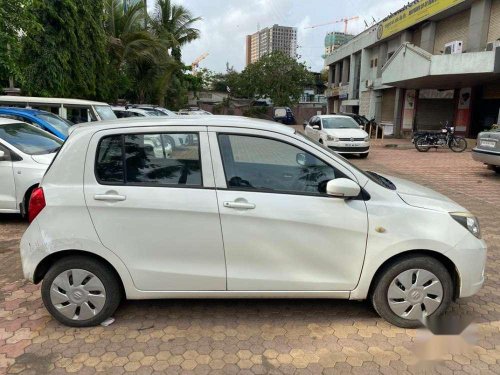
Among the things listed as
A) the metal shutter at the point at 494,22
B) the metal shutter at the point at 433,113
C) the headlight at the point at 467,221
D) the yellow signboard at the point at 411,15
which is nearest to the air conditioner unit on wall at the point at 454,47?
the metal shutter at the point at 494,22

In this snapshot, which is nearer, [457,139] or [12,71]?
[12,71]

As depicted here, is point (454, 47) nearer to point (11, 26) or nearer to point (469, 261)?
point (11, 26)

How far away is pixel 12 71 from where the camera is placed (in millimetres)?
9578

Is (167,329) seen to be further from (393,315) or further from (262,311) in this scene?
(393,315)

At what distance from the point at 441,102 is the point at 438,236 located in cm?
2255

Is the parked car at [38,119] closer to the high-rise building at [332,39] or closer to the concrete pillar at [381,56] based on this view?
the concrete pillar at [381,56]

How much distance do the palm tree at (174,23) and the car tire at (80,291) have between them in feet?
76.4

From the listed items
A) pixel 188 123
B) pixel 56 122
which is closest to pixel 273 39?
pixel 56 122

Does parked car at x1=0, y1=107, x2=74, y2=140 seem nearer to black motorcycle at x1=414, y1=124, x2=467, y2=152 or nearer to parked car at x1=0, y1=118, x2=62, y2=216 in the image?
parked car at x1=0, y1=118, x2=62, y2=216

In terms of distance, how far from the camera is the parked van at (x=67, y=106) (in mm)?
9797

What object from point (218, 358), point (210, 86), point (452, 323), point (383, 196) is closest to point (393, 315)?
point (452, 323)

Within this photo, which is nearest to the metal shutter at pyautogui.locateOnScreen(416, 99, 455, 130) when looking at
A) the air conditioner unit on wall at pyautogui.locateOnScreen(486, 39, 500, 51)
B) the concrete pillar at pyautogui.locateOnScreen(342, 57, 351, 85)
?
the air conditioner unit on wall at pyautogui.locateOnScreen(486, 39, 500, 51)

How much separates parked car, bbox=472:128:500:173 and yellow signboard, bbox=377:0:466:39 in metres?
11.1

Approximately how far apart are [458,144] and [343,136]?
5.76 metres
